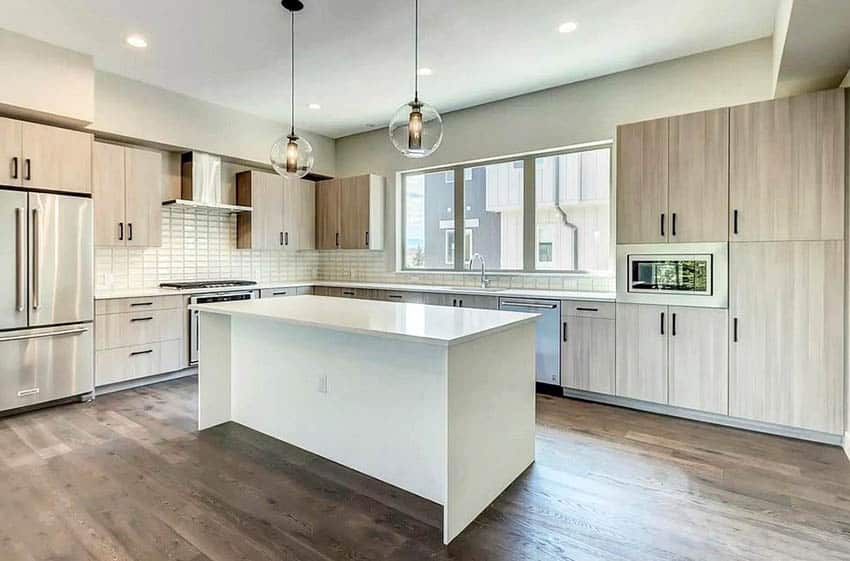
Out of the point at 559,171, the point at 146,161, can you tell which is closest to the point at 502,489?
the point at 559,171

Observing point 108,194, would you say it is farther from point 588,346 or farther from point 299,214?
point 588,346

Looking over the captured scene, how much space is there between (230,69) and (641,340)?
4.42m

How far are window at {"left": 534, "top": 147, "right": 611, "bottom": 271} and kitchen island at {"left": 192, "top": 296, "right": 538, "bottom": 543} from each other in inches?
88.0

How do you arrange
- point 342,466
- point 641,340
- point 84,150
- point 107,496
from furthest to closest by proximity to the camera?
1. point 84,150
2. point 641,340
3. point 342,466
4. point 107,496

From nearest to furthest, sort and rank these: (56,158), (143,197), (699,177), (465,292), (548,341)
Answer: (699,177), (56,158), (548,341), (143,197), (465,292)

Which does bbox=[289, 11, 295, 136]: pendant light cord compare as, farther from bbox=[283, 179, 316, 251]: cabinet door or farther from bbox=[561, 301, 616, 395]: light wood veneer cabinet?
bbox=[561, 301, 616, 395]: light wood veneer cabinet

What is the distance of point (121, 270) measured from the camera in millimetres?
4832

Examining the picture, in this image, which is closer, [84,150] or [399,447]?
[399,447]

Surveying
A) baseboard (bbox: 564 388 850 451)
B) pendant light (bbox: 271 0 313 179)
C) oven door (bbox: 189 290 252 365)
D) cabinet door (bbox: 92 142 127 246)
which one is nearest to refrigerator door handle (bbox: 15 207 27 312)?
cabinet door (bbox: 92 142 127 246)

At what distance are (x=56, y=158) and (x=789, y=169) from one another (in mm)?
5687

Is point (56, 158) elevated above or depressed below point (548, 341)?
above

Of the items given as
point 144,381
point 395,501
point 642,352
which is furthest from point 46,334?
point 642,352

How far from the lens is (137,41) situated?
147 inches

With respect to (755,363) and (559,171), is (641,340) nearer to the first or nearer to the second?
(755,363)
